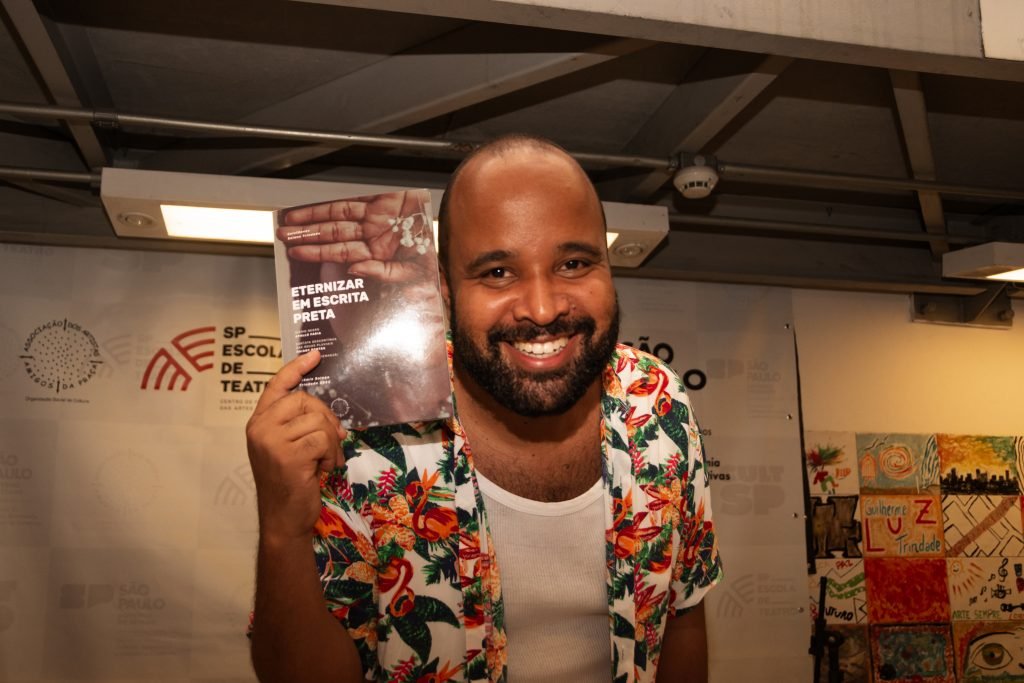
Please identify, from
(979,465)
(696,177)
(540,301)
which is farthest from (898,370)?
(540,301)

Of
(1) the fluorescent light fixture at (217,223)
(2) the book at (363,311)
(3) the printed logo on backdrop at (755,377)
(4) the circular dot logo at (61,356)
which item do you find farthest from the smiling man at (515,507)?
(4) the circular dot logo at (61,356)

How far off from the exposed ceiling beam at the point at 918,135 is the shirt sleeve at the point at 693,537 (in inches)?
71.5

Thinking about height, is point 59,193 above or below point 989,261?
above

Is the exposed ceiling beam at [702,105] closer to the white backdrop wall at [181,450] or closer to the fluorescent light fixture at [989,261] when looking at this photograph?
the white backdrop wall at [181,450]

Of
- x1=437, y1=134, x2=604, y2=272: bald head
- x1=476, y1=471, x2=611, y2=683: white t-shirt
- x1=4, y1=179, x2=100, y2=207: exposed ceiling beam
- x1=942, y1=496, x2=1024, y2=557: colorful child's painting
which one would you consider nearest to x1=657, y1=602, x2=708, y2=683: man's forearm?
x1=476, y1=471, x2=611, y2=683: white t-shirt

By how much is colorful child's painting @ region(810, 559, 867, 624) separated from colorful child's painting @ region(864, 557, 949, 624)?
51 millimetres

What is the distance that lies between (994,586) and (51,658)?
5223mm

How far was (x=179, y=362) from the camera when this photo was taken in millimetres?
3805

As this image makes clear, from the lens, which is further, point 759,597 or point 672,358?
point 672,358

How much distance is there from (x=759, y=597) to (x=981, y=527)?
154cm

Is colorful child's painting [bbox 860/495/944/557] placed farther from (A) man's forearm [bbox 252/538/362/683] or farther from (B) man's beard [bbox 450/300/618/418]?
(A) man's forearm [bbox 252/538/362/683]

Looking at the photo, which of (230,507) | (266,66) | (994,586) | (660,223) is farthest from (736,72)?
(994,586)

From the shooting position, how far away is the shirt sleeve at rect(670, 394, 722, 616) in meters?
1.70

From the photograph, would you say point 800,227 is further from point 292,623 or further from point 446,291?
point 292,623
